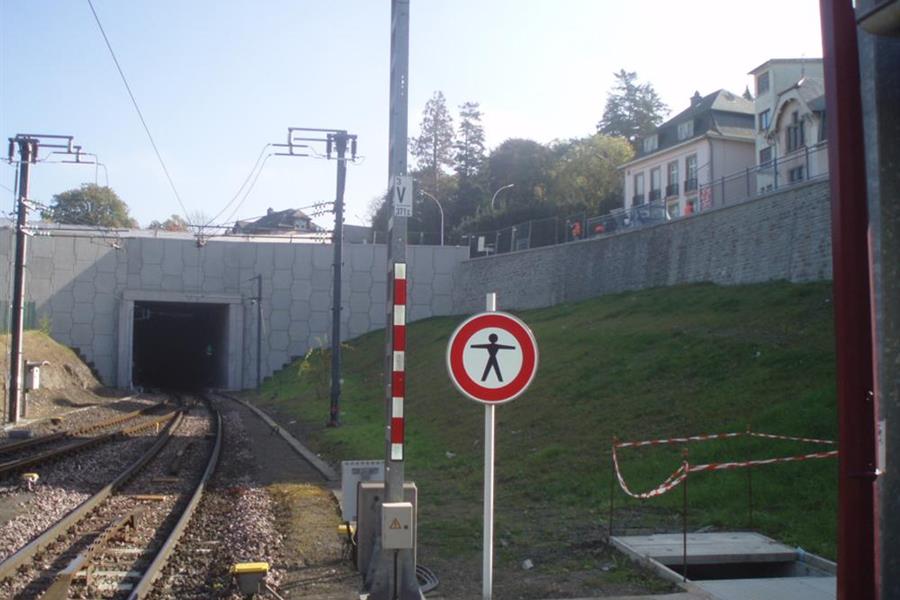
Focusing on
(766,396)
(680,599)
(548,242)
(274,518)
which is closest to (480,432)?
(766,396)

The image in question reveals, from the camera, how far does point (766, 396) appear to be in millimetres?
16500

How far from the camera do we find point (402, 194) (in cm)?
820

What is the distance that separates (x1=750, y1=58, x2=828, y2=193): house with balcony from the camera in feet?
99.6

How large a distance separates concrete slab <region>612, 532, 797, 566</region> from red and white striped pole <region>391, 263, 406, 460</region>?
9.70ft

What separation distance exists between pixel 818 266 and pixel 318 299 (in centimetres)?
3415

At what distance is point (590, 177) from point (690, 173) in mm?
14800

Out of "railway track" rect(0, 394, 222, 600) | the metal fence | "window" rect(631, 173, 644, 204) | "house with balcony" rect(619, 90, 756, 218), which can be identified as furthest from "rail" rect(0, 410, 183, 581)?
"window" rect(631, 173, 644, 204)

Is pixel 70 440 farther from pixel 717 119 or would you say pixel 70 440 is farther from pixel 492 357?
pixel 717 119

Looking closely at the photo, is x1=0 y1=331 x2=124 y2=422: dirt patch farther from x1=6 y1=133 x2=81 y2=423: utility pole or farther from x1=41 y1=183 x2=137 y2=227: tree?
x1=41 y1=183 x2=137 y2=227: tree

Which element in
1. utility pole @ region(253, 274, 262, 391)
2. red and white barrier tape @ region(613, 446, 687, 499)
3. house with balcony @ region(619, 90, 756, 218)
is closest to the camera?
red and white barrier tape @ region(613, 446, 687, 499)

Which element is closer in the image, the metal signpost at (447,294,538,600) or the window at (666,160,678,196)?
the metal signpost at (447,294,538,600)

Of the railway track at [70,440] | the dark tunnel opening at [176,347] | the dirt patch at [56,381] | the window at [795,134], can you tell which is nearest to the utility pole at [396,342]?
the railway track at [70,440]

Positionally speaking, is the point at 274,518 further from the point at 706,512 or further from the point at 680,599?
the point at 680,599

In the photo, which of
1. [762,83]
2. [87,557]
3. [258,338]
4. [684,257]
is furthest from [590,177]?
[87,557]
